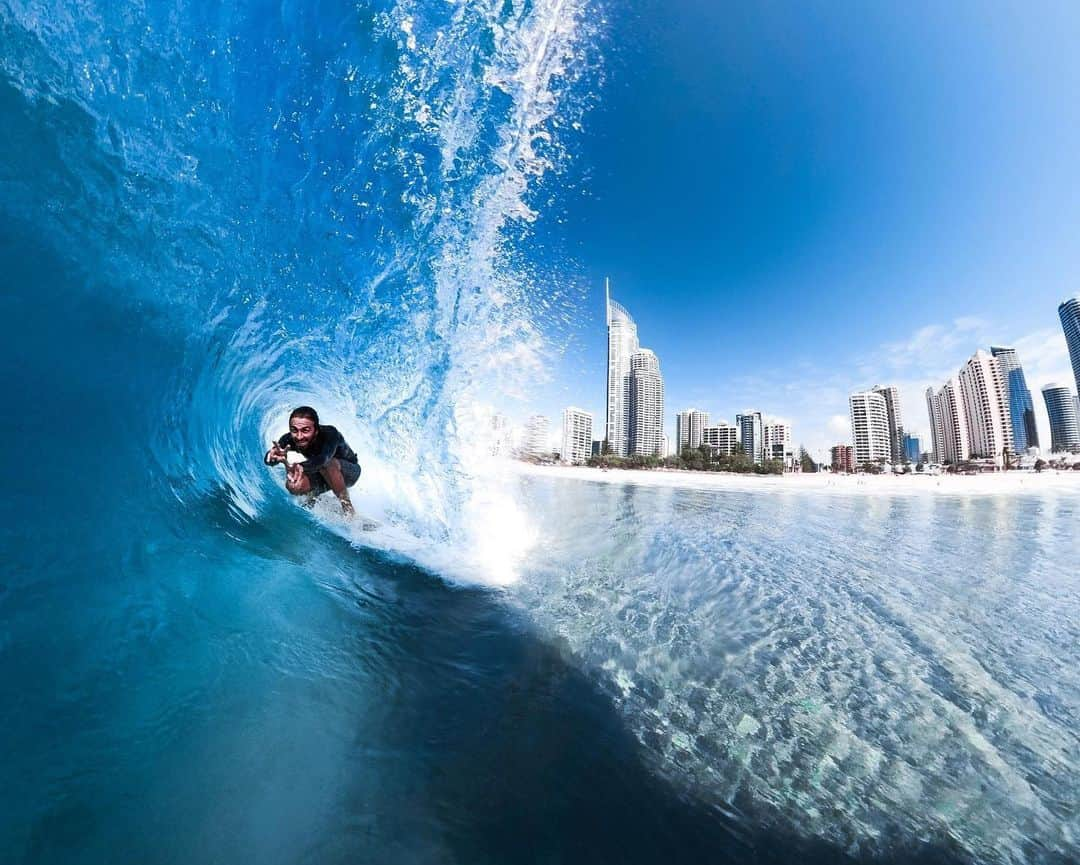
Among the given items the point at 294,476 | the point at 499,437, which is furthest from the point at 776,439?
the point at 294,476

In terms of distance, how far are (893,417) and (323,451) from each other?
523ft

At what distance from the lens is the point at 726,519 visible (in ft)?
58.3

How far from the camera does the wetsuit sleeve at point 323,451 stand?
629cm

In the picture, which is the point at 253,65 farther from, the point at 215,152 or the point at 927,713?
the point at 927,713

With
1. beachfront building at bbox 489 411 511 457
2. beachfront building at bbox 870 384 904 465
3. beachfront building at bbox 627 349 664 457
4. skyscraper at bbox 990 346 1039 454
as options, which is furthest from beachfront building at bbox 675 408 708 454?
beachfront building at bbox 489 411 511 457

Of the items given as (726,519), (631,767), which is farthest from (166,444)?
(726,519)

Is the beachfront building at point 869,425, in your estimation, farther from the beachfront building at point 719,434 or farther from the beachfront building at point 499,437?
the beachfront building at point 499,437

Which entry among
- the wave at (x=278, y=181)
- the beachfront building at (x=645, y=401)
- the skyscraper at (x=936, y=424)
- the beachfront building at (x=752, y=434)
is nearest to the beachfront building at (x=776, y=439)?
the beachfront building at (x=752, y=434)

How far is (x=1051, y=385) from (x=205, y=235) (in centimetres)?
17356

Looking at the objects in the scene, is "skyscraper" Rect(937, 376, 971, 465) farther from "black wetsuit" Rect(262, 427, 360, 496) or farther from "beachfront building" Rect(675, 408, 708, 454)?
"black wetsuit" Rect(262, 427, 360, 496)

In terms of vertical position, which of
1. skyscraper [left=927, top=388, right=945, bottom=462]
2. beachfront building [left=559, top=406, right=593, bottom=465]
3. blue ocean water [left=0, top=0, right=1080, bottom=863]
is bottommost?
blue ocean water [left=0, top=0, right=1080, bottom=863]

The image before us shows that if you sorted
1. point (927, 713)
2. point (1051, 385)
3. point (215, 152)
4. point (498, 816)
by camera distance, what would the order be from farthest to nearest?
point (1051, 385) → point (215, 152) → point (927, 713) → point (498, 816)

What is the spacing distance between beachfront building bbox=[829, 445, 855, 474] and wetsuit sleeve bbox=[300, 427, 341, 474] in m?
129

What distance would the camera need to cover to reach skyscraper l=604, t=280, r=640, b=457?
50406 mm
